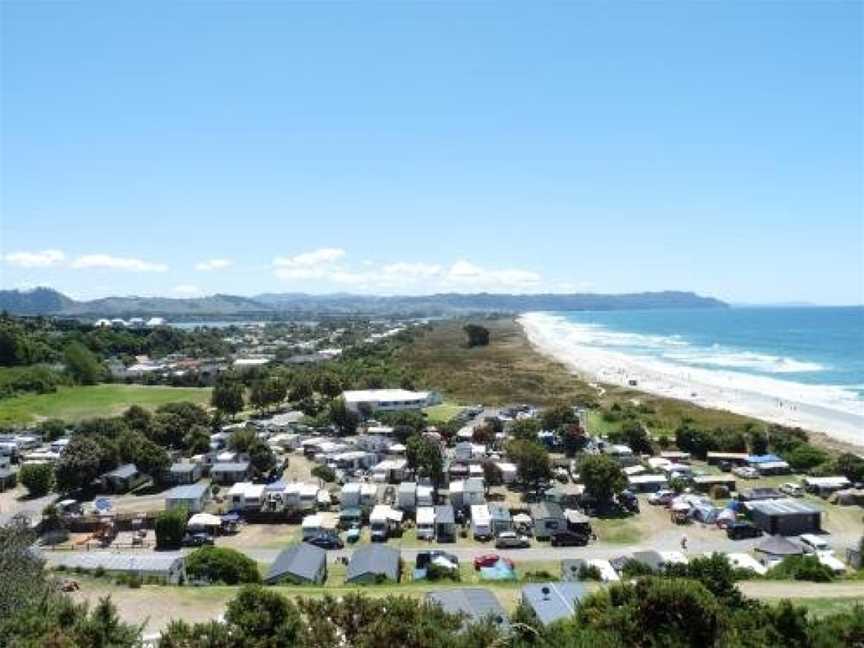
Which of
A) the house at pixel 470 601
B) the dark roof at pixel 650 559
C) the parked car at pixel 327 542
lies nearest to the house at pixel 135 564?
the parked car at pixel 327 542

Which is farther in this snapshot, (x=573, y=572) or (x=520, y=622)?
(x=573, y=572)

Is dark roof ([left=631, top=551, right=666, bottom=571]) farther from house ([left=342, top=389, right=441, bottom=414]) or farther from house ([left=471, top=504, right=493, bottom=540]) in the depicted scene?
house ([left=342, top=389, right=441, bottom=414])

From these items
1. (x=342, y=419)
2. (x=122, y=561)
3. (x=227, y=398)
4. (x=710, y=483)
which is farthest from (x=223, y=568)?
(x=227, y=398)

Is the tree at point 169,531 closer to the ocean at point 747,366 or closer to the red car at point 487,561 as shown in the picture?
the red car at point 487,561

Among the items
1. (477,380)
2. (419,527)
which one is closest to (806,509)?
(419,527)

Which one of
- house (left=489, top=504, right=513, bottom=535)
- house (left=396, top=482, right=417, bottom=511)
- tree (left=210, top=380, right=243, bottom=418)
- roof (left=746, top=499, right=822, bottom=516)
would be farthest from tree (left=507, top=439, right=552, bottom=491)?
tree (left=210, top=380, right=243, bottom=418)

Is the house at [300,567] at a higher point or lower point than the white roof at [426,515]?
higher

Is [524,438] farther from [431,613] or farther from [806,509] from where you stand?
[431,613]

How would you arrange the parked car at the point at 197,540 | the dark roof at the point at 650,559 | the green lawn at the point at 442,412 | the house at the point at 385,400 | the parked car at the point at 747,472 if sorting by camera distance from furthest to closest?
the house at the point at 385,400, the green lawn at the point at 442,412, the parked car at the point at 747,472, the parked car at the point at 197,540, the dark roof at the point at 650,559
